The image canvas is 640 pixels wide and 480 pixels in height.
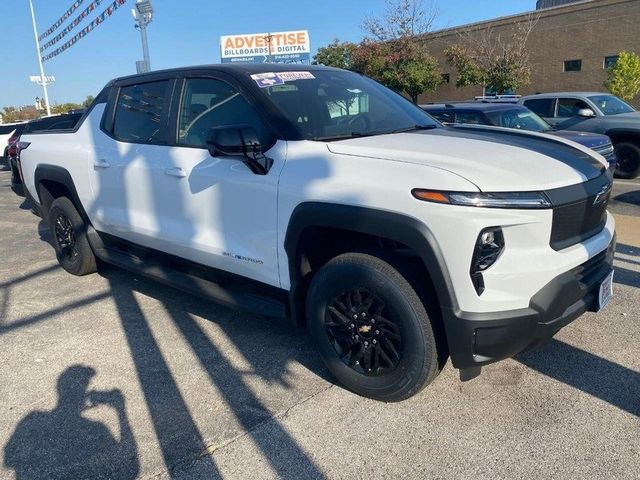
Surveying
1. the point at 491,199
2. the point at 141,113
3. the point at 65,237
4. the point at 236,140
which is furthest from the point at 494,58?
the point at 491,199

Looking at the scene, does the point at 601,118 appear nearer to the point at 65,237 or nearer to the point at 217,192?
the point at 217,192

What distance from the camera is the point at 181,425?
288 cm

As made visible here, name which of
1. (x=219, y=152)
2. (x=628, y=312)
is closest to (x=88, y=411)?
(x=219, y=152)

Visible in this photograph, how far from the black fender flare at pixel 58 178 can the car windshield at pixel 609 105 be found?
976cm

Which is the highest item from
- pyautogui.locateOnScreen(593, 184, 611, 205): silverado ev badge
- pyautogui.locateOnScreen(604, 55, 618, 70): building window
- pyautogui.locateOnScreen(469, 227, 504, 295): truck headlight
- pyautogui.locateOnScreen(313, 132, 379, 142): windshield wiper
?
pyautogui.locateOnScreen(604, 55, 618, 70): building window

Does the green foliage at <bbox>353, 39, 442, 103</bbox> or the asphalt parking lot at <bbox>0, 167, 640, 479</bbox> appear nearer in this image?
the asphalt parking lot at <bbox>0, 167, 640, 479</bbox>

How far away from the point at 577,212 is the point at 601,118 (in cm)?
891

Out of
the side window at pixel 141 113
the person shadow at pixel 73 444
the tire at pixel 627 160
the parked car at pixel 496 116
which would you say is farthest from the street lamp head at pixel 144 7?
the person shadow at pixel 73 444

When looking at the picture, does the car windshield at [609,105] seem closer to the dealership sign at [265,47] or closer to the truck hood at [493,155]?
the truck hood at [493,155]

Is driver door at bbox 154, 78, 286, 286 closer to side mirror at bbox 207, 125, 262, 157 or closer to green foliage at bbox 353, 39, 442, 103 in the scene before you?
side mirror at bbox 207, 125, 262, 157

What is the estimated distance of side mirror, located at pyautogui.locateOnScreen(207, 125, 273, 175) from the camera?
3.02 metres

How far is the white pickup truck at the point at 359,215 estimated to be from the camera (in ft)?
8.22

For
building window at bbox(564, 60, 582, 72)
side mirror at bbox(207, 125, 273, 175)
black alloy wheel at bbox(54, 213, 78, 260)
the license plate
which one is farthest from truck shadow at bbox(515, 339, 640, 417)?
building window at bbox(564, 60, 582, 72)

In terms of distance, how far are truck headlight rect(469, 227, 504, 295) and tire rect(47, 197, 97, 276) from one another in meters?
3.80
